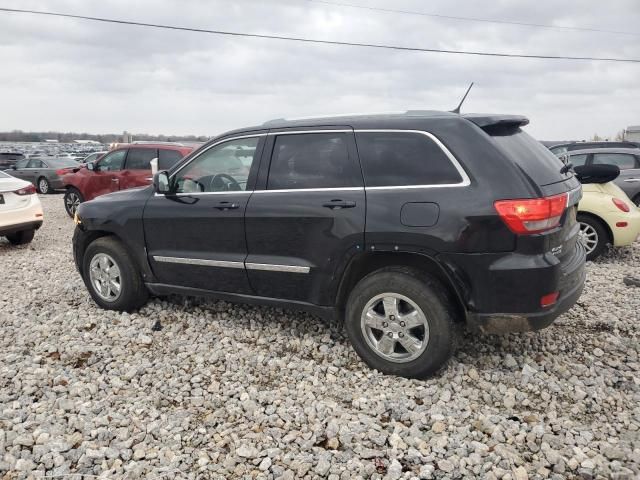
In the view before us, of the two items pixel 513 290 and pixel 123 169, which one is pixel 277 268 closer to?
pixel 513 290

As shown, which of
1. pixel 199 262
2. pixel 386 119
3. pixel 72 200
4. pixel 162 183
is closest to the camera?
pixel 386 119

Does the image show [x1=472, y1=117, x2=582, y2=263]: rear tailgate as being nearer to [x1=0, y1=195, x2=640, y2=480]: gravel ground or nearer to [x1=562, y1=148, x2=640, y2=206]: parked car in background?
[x1=0, y1=195, x2=640, y2=480]: gravel ground

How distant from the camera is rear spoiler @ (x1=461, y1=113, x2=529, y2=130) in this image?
352 cm

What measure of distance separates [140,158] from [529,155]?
29.5ft

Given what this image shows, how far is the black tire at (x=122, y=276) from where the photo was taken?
16.3 feet

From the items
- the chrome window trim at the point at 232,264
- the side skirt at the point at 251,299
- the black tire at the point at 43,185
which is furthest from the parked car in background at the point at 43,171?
the chrome window trim at the point at 232,264

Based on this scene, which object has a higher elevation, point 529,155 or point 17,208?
point 529,155

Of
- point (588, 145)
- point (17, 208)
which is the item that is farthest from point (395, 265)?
point (588, 145)

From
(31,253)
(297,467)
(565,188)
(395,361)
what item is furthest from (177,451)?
(31,253)

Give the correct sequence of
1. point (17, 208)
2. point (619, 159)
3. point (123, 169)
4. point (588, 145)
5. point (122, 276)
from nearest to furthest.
→ point (122, 276)
point (17, 208)
point (619, 159)
point (123, 169)
point (588, 145)

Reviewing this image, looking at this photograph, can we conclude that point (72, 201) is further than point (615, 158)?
Yes

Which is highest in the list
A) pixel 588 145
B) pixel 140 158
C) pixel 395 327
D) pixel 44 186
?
pixel 588 145

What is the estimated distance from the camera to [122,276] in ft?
16.3

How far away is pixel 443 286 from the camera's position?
3516 millimetres
